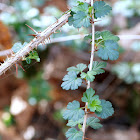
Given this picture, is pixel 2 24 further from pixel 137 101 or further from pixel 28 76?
pixel 137 101

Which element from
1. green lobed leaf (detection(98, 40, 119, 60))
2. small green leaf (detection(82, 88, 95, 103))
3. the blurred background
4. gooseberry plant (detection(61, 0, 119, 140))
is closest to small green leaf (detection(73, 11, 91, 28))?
gooseberry plant (detection(61, 0, 119, 140))

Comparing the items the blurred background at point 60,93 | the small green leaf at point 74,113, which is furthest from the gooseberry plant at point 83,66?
the blurred background at point 60,93

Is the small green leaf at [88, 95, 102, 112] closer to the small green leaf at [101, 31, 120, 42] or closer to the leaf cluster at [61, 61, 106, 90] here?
the leaf cluster at [61, 61, 106, 90]

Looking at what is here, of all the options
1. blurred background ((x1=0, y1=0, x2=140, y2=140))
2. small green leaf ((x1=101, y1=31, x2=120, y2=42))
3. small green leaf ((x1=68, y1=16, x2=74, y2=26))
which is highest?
blurred background ((x1=0, y1=0, x2=140, y2=140))

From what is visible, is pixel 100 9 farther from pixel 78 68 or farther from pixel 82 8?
pixel 78 68

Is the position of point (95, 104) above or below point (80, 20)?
below

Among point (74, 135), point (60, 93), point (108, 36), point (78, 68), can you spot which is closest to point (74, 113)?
point (74, 135)

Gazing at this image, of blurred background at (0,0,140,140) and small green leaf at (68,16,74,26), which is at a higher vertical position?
blurred background at (0,0,140,140)

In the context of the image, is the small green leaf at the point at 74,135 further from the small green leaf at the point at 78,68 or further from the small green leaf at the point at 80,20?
the small green leaf at the point at 80,20
